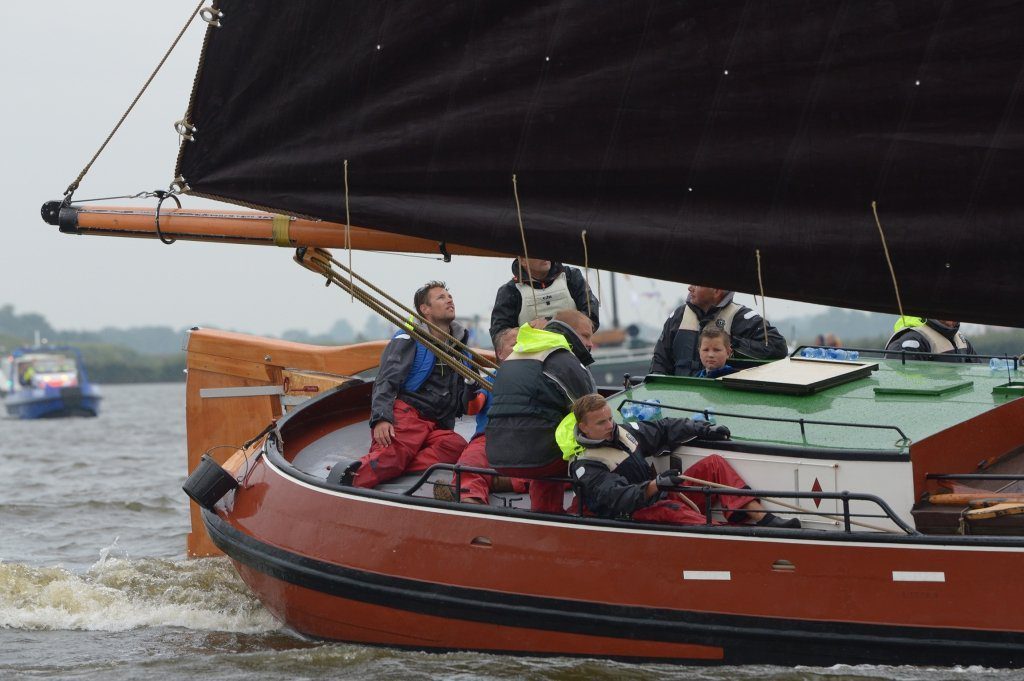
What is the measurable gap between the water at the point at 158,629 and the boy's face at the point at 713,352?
2.44m

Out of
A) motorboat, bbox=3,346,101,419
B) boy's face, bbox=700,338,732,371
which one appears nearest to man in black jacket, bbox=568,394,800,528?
boy's face, bbox=700,338,732,371

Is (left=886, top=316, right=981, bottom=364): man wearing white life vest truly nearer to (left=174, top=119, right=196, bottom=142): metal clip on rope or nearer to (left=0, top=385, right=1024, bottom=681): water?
(left=0, top=385, right=1024, bottom=681): water

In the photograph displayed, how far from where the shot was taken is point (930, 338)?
395 inches

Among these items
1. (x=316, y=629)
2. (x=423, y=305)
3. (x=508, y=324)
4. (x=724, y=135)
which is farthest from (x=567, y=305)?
(x=316, y=629)

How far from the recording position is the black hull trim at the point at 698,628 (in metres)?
6.06

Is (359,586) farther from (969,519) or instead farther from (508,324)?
(969,519)

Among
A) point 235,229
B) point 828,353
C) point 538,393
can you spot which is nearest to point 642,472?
point 538,393

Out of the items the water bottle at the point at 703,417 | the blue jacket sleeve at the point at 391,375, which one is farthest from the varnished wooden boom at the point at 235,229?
the water bottle at the point at 703,417

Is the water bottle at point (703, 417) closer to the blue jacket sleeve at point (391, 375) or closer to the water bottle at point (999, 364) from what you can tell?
the blue jacket sleeve at point (391, 375)

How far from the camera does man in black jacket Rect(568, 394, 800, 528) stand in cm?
655

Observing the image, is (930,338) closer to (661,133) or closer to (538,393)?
(661,133)

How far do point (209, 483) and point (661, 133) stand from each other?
3.69 metres

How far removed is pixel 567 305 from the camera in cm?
870

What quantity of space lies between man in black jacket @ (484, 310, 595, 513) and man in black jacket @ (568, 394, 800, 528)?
0.18 metres
